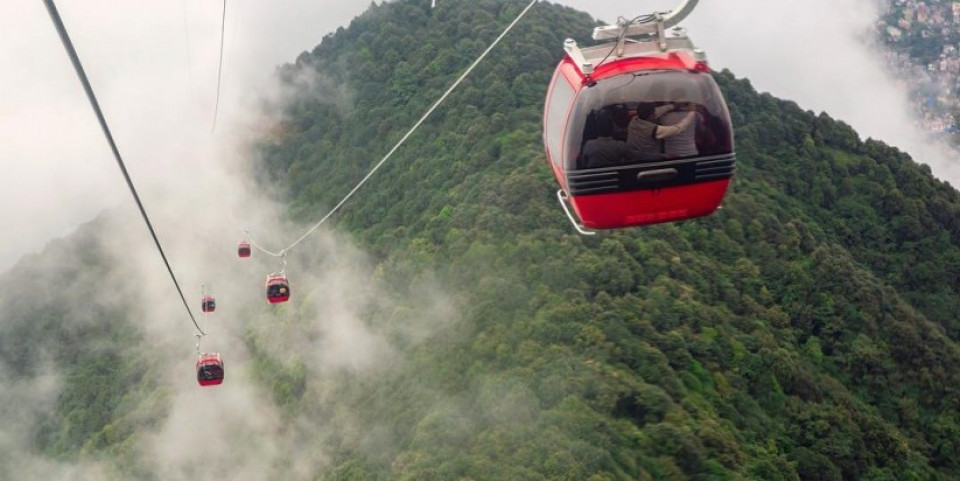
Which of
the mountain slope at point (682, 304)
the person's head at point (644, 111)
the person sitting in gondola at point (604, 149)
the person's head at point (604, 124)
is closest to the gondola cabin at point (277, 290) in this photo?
the mountain slope at point (682, 304)

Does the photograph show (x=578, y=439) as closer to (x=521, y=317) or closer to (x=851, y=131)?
(x=521, y=317)

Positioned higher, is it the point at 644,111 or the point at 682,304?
the point at 644,111

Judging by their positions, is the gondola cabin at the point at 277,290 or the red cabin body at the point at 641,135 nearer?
the red cabin body at the point at 641,135

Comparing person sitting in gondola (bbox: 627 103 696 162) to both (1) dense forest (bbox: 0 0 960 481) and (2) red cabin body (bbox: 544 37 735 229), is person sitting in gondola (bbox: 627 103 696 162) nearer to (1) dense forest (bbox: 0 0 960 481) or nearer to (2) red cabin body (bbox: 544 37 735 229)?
(2) red cabin body (bbox: 544 37 735 229)

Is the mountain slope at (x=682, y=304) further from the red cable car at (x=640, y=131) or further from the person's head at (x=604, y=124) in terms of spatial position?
the person's head at (x=604, y=124)

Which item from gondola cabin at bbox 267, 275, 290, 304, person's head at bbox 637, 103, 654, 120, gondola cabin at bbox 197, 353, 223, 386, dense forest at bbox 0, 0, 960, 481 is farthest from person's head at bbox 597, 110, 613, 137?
dense forest at bbox 0, 0, 960, 481

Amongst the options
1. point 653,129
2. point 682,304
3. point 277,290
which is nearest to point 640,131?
point 653,129

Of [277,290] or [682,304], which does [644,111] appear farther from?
[682,304]
